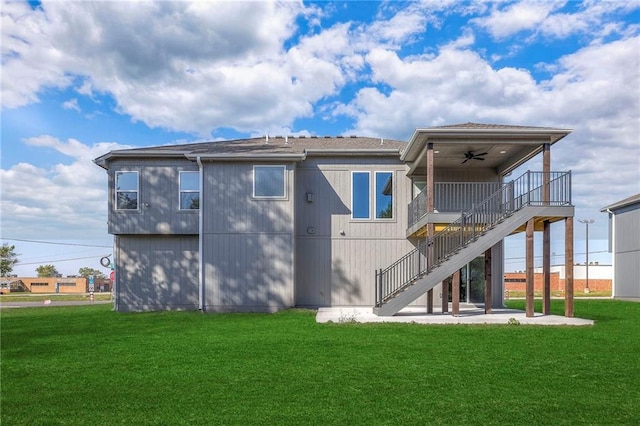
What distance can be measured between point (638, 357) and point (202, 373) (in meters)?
6.32

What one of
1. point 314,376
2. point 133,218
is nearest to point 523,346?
point 314,376

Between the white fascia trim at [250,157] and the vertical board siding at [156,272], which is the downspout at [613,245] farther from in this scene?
the vertical board siding at [156,272]

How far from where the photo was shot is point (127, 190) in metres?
14.9

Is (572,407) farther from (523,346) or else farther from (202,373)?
(202,373)

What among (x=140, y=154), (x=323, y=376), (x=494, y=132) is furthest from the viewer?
(x=140, y=154)

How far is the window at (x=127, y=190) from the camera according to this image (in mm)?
14889

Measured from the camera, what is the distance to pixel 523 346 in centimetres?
795

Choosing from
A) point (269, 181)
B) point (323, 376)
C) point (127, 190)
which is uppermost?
point (269, 181)

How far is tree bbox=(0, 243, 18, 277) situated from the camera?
49.4m

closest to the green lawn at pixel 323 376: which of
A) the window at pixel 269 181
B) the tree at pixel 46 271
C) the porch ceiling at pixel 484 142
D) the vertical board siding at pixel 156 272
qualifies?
the porch ceiling at pixel 484 142

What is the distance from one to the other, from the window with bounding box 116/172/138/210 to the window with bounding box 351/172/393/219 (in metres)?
6.88

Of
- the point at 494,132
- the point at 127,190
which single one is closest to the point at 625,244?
the point at 494,132

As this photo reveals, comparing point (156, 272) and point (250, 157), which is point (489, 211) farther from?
point (156, 272)

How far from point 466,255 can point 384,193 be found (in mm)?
4460
